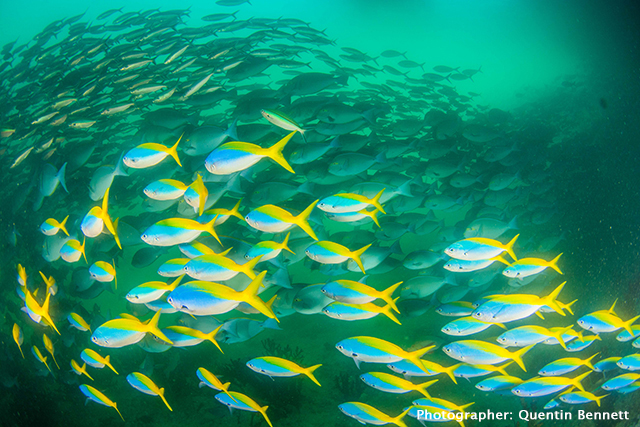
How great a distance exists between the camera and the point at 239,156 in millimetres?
2334

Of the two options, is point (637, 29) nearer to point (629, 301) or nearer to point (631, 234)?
point (631, 234)

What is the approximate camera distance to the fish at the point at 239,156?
7.55 feet

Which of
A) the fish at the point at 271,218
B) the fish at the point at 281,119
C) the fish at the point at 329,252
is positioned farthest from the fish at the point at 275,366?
the fish at the point at 281,119

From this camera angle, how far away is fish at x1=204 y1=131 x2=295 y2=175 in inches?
90.6

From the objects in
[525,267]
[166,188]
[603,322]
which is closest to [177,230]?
[166,188]

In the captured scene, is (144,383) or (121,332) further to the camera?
(144,383)

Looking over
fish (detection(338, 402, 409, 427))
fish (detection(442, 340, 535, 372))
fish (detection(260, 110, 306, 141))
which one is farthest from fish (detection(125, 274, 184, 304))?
fish (detection(442, 340, 535, 372))

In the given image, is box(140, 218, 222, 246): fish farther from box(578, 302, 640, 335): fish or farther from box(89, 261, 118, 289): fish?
box(578, 302, 640, 335): fish

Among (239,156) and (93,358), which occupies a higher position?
(239,156)

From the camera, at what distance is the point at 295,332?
636cm

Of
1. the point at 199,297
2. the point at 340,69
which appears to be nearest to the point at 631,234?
the point at 340,69

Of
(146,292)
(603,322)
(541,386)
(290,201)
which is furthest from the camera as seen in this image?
(290,201)

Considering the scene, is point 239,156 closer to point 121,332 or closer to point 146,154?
point 146,154

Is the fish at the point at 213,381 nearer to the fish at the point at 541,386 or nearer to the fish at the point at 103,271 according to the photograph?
the fish at the point at 103,271
